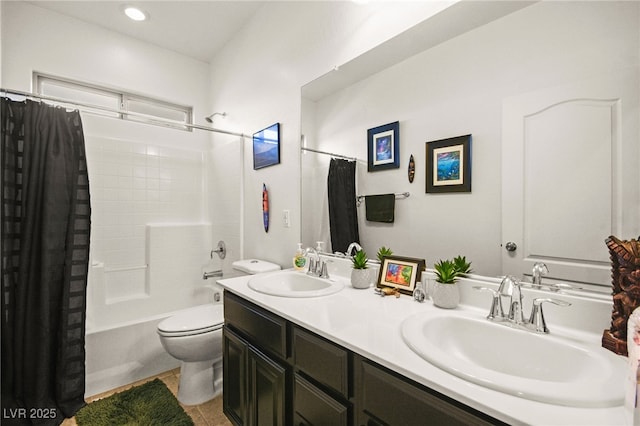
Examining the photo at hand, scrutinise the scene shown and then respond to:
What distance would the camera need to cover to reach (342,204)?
162 cm

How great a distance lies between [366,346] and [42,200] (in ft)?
6.75

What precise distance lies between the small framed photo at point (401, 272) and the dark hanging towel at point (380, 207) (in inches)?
7.9

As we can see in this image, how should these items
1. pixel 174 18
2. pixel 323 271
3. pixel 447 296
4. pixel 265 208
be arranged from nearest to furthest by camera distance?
pixel 447 296
pixel 323 271
pixel 265 208
pixel 174 18

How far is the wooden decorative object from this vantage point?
71 cm

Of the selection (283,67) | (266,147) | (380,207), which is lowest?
(380,207)

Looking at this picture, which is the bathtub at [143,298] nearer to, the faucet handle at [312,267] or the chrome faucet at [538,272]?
the faucet handle at [312,267]

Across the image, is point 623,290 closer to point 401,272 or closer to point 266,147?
point 401,272

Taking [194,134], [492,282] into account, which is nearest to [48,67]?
[194,134]

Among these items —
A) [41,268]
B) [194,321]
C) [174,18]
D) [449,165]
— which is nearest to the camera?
[449,165]

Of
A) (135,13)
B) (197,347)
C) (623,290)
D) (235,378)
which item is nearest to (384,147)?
(623,290)

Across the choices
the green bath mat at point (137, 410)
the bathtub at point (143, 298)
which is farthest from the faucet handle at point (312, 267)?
the bathtub at point (143, 298)

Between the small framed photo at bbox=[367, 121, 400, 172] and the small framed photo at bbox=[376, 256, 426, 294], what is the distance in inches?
17.2

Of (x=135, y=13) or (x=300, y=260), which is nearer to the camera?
(x=300, y=260)

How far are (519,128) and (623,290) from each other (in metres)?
0.57
